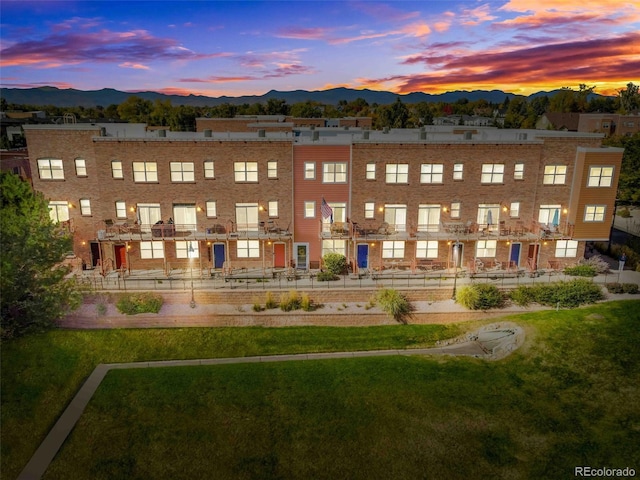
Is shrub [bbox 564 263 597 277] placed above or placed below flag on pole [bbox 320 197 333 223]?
below

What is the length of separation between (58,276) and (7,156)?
21.4 m

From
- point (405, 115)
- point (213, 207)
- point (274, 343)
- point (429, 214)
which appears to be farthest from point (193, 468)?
point (405, 115)

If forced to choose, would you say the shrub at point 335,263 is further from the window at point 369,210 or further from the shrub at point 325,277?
the window at point 369,210

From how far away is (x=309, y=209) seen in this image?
32.6 m

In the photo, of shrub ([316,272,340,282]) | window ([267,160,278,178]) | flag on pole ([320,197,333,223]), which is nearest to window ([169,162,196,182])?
window ([267,160,278,178])

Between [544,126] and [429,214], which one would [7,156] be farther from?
[544,126]

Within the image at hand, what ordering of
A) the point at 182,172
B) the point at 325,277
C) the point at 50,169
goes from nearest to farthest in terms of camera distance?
the point at 325,277
the point at 50,169
the point at 182,172

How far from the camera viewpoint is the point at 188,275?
3177 cm

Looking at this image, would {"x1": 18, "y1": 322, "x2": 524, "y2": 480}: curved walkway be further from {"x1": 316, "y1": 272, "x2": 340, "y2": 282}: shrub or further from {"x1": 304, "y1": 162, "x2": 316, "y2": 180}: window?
{"x1": 304, "y1": 162, "x2": 316, "y2": 180}: window

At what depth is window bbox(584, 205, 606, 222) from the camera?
32688 millimetres

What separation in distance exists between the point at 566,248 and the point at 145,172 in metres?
30.2

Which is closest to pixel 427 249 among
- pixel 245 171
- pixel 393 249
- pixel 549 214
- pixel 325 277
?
pixel 393 249

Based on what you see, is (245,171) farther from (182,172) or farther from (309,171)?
(309,171)

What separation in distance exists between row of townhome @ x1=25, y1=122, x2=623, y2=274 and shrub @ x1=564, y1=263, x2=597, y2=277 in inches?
58.6
